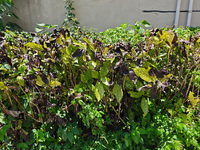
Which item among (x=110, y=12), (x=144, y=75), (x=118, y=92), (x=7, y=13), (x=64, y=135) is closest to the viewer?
(x=144, y=75)

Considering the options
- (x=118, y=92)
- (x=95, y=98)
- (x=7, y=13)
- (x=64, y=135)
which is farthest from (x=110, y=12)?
(x=64, y=135)

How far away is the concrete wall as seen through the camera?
6.57 meters

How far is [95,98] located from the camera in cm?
194

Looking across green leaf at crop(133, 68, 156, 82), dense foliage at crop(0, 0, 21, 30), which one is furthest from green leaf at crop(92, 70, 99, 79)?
dense foliage at crop(0, 0, 21, 30)

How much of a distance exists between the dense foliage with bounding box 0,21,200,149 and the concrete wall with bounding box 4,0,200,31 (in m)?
4.91

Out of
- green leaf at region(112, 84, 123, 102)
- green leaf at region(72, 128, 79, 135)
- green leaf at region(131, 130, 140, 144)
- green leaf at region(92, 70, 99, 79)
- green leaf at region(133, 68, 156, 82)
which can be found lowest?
green leaf at region(131, 130, 140, 144)

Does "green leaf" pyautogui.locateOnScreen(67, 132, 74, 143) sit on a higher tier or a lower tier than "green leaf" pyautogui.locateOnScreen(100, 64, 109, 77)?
lower

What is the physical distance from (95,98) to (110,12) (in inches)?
215

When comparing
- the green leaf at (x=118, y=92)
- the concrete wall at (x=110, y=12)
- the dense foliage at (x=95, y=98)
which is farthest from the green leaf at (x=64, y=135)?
the concrete wall at (x=110, y=12)

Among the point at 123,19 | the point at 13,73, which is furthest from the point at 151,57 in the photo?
the point at 123,19

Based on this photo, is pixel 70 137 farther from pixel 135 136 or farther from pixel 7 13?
pixel 7 13

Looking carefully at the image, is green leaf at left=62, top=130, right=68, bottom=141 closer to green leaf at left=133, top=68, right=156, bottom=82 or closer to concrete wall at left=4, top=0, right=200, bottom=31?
green leaf at left=133, top=68, right=156, bottom=82

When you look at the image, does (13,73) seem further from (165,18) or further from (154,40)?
(165,18)

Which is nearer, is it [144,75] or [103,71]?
[144,75]
